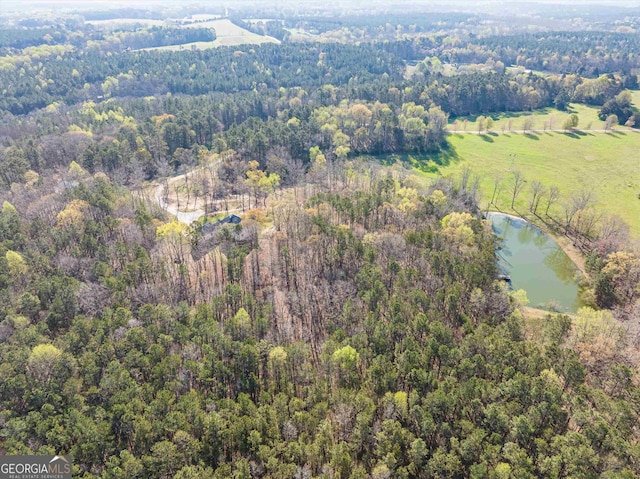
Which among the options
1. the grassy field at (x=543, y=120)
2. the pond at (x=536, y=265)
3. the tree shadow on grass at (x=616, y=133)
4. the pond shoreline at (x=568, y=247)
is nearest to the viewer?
the pond at (x=536, y=265)

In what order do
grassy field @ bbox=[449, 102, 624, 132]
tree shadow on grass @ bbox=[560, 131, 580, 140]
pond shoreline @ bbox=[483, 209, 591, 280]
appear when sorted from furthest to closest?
grassy field @ bbox=[449, 102, 624, 132], tree shadow on grass @ bbox=[560, 131, 580, 140], pond shoreline @ bbox=[483, 209, 591, 280]

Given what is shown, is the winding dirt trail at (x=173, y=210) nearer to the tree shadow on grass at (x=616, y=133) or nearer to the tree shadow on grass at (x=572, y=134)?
the tree shadow on grass at (x=572, y=134)

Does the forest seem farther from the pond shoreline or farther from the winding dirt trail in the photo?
the pond shoreline

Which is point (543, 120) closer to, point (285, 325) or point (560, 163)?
point (560, 163)

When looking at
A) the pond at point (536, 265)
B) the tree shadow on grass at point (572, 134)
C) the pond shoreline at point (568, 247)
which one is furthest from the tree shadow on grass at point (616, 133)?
the pond at point (536, 265)

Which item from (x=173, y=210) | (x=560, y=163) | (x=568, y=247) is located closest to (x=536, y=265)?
(x=568, y=247)

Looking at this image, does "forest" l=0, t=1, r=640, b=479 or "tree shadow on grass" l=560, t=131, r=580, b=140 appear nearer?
"forest" l=0, t=1, r=640, b=479

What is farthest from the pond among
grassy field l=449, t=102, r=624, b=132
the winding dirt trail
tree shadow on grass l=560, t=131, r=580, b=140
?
grassy field l=449, t=102, r=624, b=132
